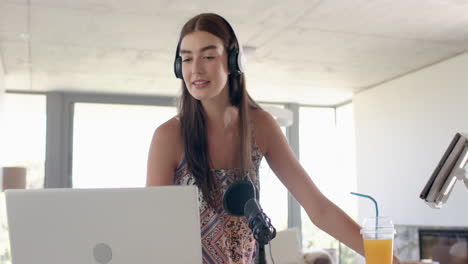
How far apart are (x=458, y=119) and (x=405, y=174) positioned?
103 cm

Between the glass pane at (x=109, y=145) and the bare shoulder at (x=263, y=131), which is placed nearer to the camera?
the bare shoulder at (x=263, y=131)

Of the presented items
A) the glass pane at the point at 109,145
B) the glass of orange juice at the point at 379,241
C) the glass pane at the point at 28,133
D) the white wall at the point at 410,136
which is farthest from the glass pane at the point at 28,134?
the glass of orange juice at the point at 379,241

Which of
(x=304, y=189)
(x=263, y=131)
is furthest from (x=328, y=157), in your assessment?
(x=304, y=189)

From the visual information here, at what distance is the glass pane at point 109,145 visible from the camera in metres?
7.11

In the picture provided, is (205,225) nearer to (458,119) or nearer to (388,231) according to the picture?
(388,231)

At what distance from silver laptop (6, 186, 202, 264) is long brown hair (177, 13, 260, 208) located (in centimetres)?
39

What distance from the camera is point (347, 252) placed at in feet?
25.7

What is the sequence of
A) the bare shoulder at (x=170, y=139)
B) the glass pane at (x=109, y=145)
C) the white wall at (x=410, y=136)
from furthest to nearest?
the glass pane at (x=109, y=145)
the white wall at (x=410, y=136)
the bare shoulder at (x=170, y=139)

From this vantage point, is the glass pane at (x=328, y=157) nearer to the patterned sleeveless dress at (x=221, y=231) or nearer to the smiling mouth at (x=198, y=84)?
the patterned sleeveless dress at (x=221, y=231)

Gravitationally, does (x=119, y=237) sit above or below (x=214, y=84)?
below

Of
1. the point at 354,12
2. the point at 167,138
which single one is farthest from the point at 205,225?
the point at 354,12

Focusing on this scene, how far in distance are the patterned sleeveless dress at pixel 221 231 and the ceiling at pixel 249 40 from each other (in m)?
2.83

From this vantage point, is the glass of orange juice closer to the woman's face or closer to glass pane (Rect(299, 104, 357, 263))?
the woman's face

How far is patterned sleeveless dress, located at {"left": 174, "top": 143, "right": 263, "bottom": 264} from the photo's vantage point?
4.62ft
